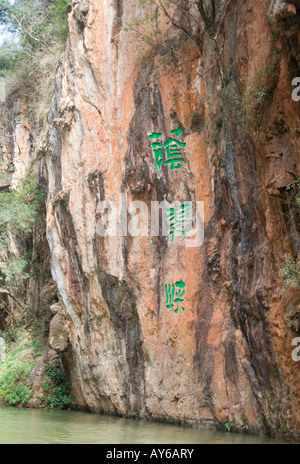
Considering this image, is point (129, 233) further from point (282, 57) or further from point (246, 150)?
point (282, 57)

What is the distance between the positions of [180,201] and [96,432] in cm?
369

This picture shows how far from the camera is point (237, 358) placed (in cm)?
694

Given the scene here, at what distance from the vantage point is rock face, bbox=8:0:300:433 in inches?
243

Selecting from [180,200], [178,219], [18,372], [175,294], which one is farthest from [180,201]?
[18,372]

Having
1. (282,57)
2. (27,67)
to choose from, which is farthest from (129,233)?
(27,67)

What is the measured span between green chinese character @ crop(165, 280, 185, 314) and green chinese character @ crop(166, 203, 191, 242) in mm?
765

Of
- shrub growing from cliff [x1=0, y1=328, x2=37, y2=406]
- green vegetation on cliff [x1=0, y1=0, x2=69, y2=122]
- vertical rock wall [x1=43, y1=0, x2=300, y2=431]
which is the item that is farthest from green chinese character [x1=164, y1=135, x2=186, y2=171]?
green vegetation on cliff [x1=0, y1=0, x2=69, y2=122]

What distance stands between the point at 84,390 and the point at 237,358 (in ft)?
13.7

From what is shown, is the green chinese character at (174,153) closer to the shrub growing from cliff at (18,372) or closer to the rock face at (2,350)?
the shrub growing from cliff at (18,372)

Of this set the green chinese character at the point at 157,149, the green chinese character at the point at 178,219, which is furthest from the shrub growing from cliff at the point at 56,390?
the green chinese character at the point at 157,149

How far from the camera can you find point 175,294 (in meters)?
8.12

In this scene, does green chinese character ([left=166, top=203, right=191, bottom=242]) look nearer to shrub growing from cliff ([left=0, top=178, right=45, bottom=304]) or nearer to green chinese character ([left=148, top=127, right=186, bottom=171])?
green chinese character ([left=148, top=127, right=186, bottom=171])

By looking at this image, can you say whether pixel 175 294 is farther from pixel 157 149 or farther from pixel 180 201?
pixel 157 149
